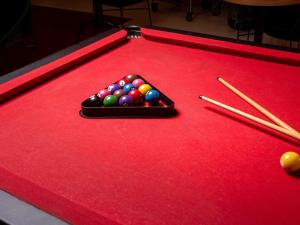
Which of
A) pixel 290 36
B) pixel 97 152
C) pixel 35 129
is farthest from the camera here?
pixel 290 36

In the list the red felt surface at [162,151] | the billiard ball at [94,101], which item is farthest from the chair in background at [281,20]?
the billiard ball at [94,101]

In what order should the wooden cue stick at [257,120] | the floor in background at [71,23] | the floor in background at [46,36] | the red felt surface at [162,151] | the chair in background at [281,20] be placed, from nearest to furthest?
the red felt surface at [162,151] → the wooden cue stick at [257,120] → the chair in background at [281,20] → the floor in background at [46,36] → the floor in background at [71,23]

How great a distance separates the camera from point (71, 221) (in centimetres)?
80

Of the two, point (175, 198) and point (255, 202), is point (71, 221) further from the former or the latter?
point (255, 202)

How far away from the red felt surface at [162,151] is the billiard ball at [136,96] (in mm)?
90

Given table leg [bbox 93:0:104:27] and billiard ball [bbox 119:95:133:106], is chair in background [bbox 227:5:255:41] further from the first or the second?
billiard ball [bbox 119:95:133:106]

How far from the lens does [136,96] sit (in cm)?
129

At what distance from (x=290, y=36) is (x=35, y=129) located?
2.19m

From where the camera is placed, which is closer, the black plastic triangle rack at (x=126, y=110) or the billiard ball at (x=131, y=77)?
the black plastic triangle rack at (x=126, y=110)

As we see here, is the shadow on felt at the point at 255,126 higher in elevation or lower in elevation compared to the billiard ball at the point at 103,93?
lower

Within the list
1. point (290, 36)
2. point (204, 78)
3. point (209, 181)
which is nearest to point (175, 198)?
point (209, 181)

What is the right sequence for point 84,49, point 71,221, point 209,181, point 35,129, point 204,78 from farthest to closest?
point 84,49, point 204,78, point 35,129, point 209,181, point 71,221

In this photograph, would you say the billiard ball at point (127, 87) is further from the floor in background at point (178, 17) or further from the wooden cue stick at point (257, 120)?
the floor in background at point (178, 17)

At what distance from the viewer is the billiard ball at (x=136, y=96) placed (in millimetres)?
1278
